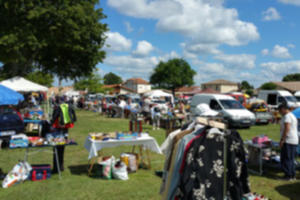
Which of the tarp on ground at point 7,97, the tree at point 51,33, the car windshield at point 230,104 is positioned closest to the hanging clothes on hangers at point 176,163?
the tarp on ground at point 7,97

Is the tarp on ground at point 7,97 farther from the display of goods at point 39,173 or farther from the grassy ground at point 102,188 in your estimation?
the display of goods at point 39,173

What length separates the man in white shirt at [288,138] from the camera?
5.79 m

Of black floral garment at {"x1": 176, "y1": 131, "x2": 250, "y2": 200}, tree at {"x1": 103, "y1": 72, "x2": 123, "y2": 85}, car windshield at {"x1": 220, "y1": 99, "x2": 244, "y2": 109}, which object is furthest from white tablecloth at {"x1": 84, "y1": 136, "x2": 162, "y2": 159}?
tree at {"x1": 103, "y1": 72, "x2": 123, "y2": 85}

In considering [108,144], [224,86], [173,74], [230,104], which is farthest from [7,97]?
[224,86]

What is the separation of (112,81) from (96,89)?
277 feet

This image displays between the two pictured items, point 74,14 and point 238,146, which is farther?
point 74,14

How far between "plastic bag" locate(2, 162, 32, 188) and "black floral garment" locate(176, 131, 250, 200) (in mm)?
4180

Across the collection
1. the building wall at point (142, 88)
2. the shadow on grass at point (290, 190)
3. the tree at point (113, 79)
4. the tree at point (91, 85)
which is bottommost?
the shadow on grass at point (290, 190)

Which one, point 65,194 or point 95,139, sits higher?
point 95,139

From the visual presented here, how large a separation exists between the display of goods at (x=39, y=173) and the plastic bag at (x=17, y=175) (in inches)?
5.4

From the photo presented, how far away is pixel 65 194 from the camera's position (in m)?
5.10

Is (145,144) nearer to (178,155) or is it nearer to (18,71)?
(178,155)

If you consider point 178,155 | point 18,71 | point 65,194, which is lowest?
point 65,194

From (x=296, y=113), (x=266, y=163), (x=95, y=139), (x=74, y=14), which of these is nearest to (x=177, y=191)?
(x=95, y=139)
